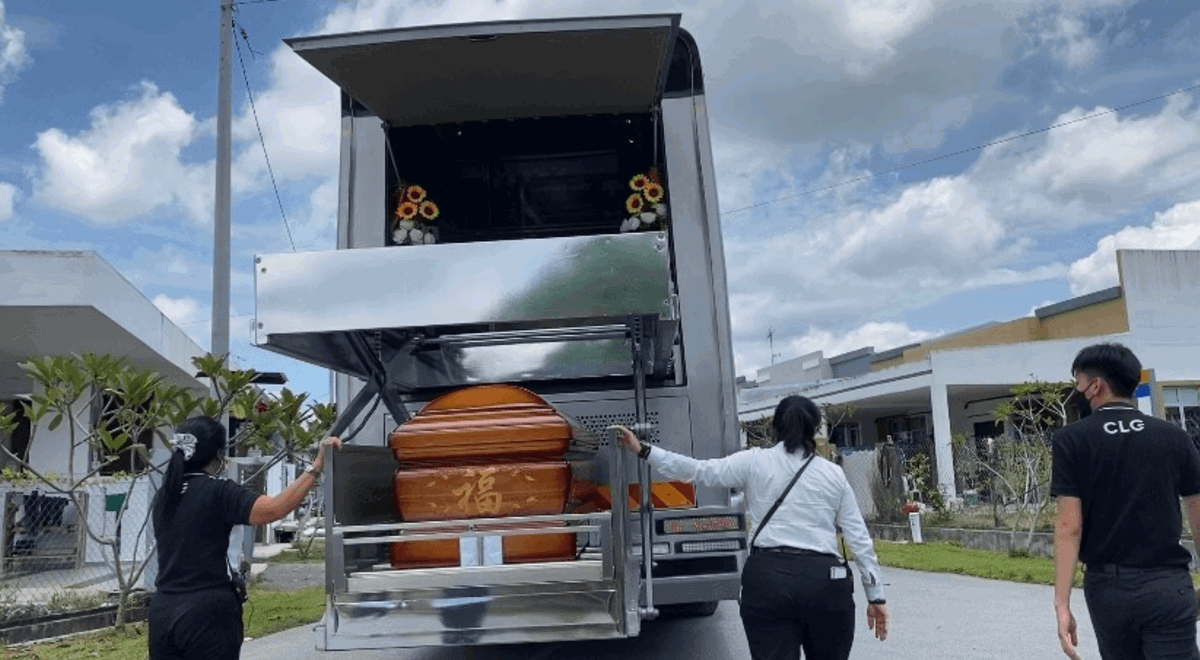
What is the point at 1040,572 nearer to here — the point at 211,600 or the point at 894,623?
the point at 894,623

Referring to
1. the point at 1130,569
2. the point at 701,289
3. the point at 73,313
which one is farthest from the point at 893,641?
the point at 73,313

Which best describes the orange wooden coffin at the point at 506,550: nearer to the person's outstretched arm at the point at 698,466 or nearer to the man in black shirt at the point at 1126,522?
the person's outstretched arm at the point at 698,466

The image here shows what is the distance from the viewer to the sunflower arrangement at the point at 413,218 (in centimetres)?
702

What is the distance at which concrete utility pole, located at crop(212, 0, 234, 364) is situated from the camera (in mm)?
12547

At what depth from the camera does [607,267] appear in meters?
Result: 4.83

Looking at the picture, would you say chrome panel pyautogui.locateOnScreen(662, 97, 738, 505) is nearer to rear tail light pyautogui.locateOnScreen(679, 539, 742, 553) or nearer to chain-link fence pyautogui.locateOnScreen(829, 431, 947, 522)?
rear tail light pyautogui.locateOnScreen(679, 539, 742, 553)

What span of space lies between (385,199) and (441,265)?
2282 mm

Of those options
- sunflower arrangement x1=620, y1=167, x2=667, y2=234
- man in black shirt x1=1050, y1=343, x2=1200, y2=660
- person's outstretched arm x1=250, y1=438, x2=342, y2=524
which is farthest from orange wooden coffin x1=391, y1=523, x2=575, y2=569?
sunflower arrangement x1=620, y1=167, x2=667, y2=234

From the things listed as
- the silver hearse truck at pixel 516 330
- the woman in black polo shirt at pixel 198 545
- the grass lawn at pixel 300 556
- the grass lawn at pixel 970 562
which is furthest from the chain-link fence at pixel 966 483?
the woman in black polo shirt at pixel 198 545

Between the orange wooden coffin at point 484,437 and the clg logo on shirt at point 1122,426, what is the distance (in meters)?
2.37

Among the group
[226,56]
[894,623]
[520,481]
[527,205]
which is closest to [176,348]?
[226,56]

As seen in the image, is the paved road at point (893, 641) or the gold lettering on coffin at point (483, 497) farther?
the paved road at point (893, 641)

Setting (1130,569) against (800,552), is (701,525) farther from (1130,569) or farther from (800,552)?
(1130,569)

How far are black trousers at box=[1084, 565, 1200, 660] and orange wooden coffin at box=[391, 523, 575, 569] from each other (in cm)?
217
